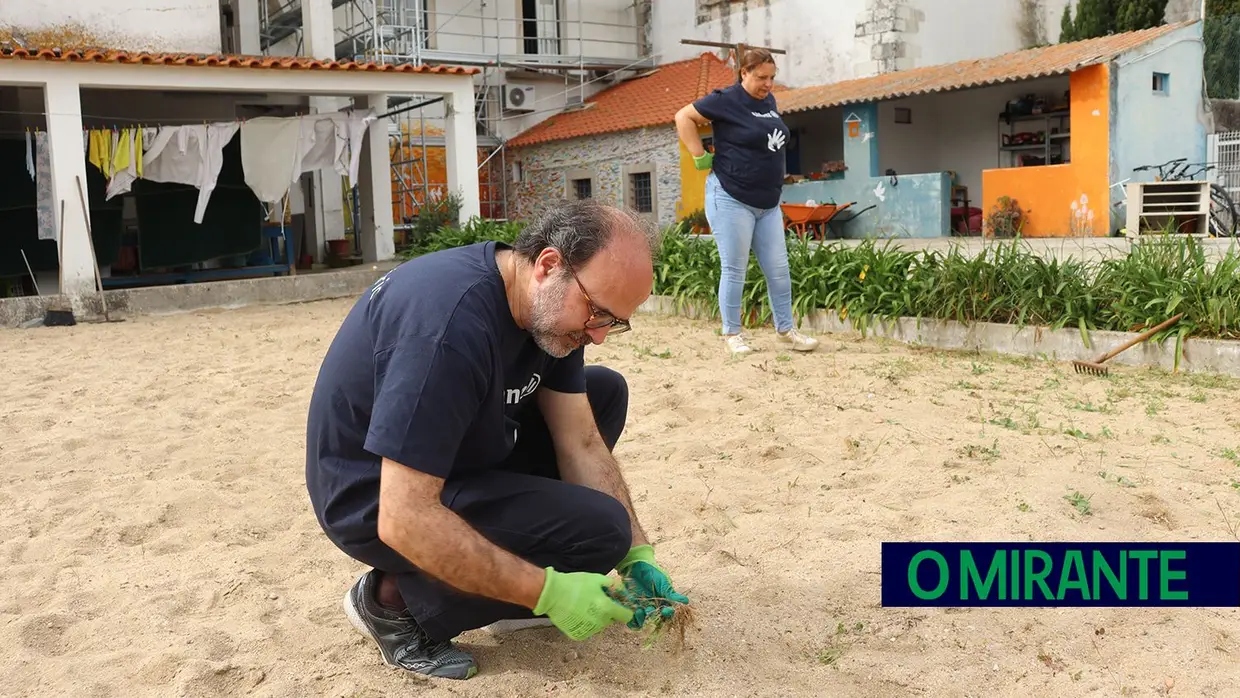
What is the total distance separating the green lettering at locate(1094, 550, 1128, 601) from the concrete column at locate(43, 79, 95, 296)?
34.4 feet

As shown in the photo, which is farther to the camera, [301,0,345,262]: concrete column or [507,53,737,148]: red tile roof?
[507,53,737,148]: red tile roof

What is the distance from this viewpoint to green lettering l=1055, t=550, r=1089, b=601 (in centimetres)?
269

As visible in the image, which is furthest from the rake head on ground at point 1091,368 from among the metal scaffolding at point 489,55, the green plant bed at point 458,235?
the metal scaffolding at point 489,55

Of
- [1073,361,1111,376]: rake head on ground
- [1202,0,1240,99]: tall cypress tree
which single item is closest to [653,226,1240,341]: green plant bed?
[1073,361,1111,376]: rake head on ground

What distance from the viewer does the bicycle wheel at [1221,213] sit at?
14.1 m

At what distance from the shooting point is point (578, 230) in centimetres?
210

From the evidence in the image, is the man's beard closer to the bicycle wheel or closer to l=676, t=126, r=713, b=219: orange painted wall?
the bicycle wheel

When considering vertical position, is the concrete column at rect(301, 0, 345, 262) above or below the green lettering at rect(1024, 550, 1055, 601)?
above

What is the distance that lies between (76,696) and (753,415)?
3.00 meters

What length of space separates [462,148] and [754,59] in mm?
8469

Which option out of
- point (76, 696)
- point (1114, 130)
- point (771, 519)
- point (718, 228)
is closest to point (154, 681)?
point (76, 696)

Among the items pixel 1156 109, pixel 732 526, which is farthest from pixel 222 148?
pixel 1156 109

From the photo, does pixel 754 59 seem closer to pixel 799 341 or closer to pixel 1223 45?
pixel 799 341

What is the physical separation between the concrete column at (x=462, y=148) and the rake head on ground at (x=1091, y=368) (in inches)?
375
